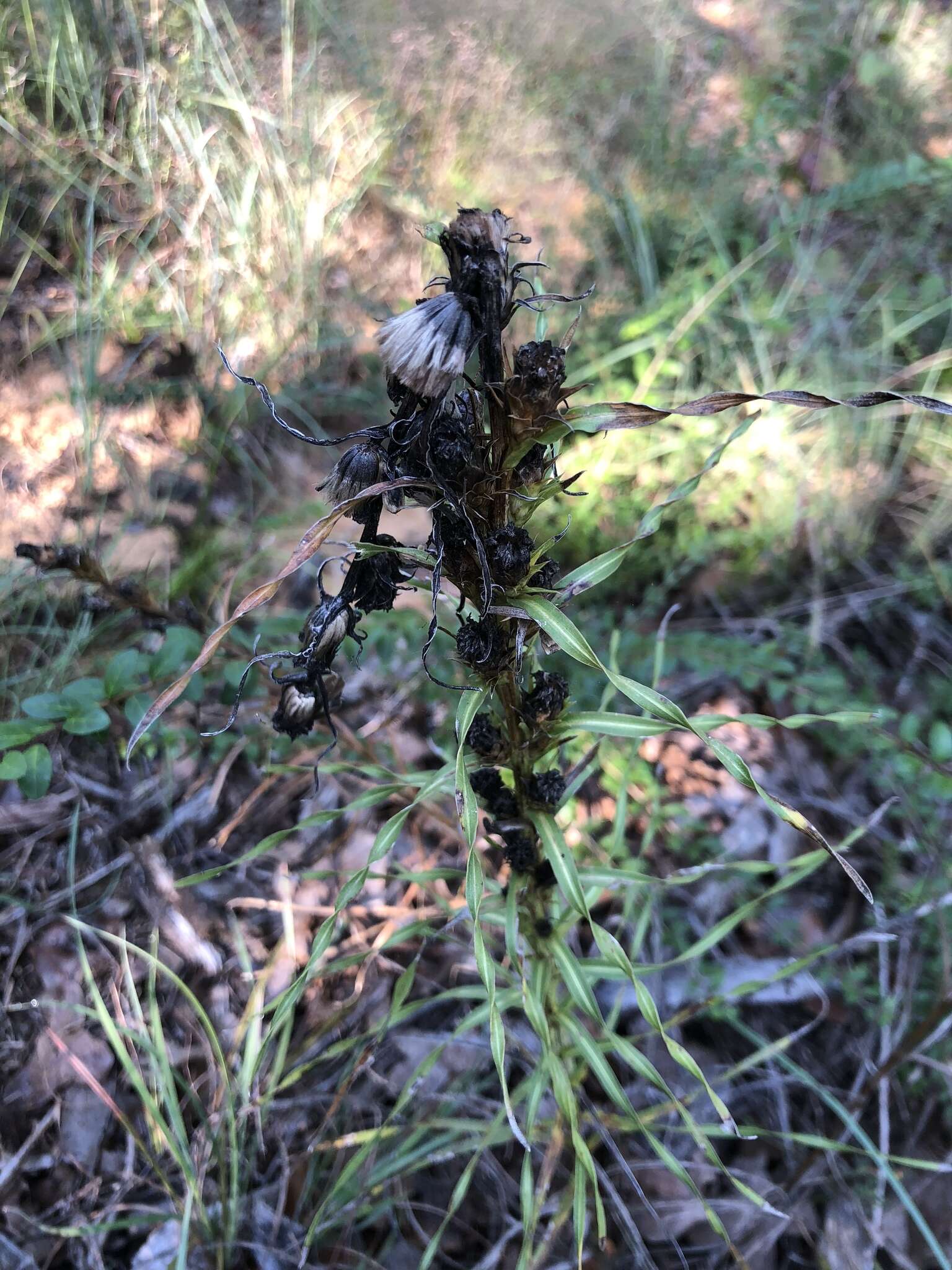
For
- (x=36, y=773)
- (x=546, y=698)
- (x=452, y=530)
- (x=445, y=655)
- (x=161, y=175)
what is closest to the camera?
(x=452, y=530)

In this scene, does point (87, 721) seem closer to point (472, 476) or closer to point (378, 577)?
point (378, 577)

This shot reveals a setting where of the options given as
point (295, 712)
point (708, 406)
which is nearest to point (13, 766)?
point (295, 712)

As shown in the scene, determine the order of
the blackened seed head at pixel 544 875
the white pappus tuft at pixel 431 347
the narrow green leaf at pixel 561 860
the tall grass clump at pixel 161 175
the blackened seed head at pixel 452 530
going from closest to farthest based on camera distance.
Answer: the white pappus tuft at pixel 431 347 → the blackened seed head at pixel 452 530 → the narrow green leaf at pixel 561 860 → the blackened seed head at pixel 544 875 → the tall grass clump at pixel 161 175

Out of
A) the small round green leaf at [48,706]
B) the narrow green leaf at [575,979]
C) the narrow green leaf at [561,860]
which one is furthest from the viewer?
the small round green leaf at [48,706]

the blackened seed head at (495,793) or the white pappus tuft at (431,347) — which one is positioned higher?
the white pappus tuft at (431,347)

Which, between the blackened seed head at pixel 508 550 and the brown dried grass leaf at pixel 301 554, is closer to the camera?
the brown dried grass leaf at pixel 301 554

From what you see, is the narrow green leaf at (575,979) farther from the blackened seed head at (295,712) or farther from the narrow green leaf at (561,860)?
the blackened seed head at (295,712)

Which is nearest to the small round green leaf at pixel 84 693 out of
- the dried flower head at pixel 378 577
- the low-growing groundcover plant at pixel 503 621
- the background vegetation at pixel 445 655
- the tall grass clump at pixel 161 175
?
the background vegetation at pixel 445 655

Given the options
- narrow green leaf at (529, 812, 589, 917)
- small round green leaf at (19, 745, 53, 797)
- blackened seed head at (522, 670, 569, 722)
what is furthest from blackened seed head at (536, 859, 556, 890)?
small round green leaf at (19, 745, 53, 797)
